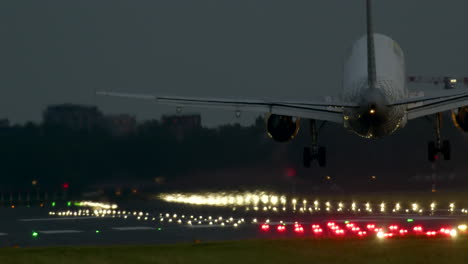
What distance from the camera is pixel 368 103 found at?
41938mm

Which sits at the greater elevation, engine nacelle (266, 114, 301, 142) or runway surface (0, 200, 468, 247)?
engine nacelle (266, 114, 301, 142)

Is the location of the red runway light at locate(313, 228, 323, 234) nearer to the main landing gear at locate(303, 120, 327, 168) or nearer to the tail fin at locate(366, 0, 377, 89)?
the main landing gear at locate(303, 120, 327, 168)

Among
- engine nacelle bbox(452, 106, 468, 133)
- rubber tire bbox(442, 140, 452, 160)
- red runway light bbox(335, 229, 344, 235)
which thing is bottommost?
red runway light bbox(335, 229, 344, 235)

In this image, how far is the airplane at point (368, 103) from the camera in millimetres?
42969

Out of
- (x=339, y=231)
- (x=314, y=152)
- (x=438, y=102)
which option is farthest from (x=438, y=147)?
(x=339, y=231)

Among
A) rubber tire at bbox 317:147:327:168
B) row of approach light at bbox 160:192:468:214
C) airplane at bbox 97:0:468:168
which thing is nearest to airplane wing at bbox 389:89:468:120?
airplane at bbox 97:0:468:168

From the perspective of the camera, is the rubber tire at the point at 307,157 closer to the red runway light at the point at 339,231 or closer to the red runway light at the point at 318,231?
the red runway light at the point at 318,231

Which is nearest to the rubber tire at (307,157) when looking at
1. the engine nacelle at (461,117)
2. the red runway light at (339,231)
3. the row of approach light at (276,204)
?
the engine nacelle at (461,117)

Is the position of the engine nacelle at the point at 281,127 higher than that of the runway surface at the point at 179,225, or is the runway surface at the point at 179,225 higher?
the engine nacelle at the point at 281,127

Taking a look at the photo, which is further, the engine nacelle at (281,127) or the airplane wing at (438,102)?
the engine nacelle at (281,127)

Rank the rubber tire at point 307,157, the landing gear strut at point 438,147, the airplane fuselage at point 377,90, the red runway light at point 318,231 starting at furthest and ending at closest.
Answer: the rubber tire at point 307,157 < the landing gear strut at point 438,147 < the red runway light at point 318,231 < the airplane fuselage at point 377,90

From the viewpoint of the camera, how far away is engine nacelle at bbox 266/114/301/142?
161 ft

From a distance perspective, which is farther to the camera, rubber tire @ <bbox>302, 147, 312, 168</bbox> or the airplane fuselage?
rubber tire @ <bbox>302, 147, 312, 168</bbox>

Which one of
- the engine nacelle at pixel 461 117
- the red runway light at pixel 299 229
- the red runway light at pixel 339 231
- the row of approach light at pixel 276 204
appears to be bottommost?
the red runway light at pixel 339 231
